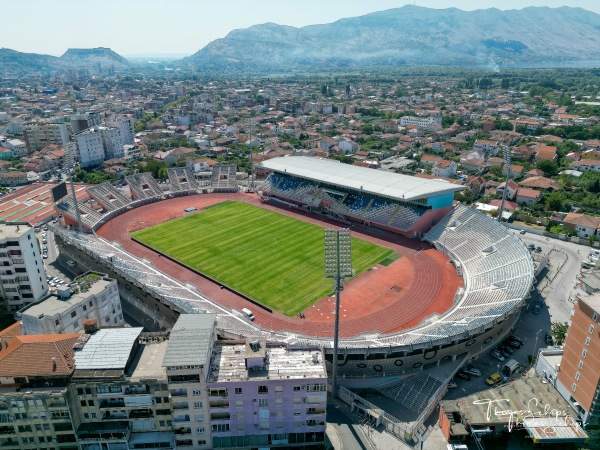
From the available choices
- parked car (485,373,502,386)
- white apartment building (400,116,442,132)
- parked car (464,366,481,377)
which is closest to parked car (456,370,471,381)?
parked car (464,366,481,377)

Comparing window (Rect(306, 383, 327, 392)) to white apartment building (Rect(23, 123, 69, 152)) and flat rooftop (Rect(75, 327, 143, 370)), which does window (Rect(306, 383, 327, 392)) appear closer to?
flat rooftop (Rect(75, 327, 143, 370))

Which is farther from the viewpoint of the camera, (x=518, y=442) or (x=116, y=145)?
(x=116, y=145)

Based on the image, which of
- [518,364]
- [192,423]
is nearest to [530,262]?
[518,364]

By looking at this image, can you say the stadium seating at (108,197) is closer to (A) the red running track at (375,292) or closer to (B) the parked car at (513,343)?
(A) the red running track at (375,292)

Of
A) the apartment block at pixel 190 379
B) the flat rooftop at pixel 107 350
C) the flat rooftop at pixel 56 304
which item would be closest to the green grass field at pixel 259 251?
the flat rooftop at pixel 56 304

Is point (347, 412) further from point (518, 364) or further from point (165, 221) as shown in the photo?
point (165, 221)
